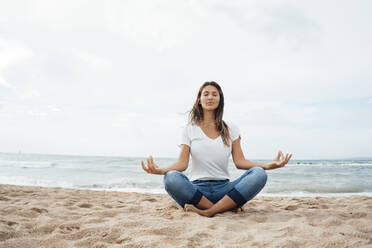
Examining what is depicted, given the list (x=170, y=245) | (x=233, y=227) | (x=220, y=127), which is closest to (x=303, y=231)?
(x=233, y=227)

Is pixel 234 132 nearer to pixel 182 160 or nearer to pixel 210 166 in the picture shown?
pixel 210 166

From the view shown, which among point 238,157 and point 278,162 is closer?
point 278,162

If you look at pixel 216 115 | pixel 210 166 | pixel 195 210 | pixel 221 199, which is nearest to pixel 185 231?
pixel 195 210

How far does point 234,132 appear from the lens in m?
3.25

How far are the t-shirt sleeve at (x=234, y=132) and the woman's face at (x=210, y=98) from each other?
34 centimetres

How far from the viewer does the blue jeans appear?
2.70 m

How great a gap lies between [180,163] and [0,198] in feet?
9.68

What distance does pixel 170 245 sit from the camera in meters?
1.84

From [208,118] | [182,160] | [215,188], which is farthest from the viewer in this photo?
[208,118]

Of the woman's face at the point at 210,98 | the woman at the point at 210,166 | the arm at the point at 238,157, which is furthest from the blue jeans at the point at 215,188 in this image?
the woman's face at the point at 210,98

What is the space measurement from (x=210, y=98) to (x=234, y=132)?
541mm

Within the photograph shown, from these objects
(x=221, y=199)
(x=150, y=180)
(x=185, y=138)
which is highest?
(x=185, y=138)

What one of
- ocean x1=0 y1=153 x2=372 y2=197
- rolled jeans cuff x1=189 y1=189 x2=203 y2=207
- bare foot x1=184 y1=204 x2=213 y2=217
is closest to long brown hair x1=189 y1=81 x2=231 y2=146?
rolled jeans cuff x1=189 y1=189 x2=203 y2=207

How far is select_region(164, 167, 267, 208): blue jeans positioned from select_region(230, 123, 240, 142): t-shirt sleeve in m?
0.52
